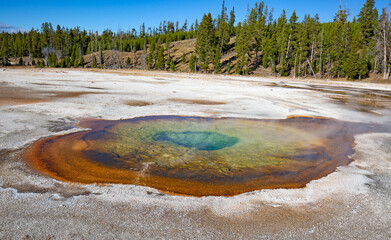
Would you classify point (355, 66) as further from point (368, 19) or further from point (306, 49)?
point (368, 19)

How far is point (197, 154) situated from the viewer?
7191 millimetres

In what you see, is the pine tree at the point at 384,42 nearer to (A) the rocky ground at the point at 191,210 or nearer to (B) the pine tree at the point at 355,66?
(B) the pine tree at the point at 355,66

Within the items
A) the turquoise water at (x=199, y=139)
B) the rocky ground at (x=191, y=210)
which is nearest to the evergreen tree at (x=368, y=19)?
the turquoise water at (x=199, y=139)

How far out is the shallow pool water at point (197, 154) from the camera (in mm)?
5504

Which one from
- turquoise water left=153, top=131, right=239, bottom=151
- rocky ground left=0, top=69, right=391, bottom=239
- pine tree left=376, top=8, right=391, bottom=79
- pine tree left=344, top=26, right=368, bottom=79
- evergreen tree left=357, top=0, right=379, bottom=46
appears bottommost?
rocky ground left=0, top=69, right=391, bottom=239

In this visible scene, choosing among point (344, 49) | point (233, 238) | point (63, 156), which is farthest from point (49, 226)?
point (344, 49)

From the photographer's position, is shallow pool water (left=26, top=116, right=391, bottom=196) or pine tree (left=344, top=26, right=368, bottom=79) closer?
shallow pool water (left=26, top=116, right=391, bottom=196)

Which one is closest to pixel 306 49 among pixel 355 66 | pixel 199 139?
pixel 355 66

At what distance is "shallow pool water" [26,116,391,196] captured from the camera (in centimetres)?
550

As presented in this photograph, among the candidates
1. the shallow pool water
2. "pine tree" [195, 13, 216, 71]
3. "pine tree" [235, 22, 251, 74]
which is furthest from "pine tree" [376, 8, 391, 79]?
the shallow pool water

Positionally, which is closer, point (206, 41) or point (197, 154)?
point (197, 154)

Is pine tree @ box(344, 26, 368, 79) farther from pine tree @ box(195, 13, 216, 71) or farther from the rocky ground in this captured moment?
the rocky ground

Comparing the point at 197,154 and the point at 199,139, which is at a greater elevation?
the point at 199,139

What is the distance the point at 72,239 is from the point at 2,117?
857 centimetres
